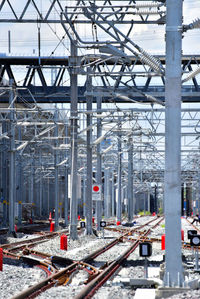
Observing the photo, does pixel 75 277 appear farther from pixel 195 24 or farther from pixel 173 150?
pixel 195 24

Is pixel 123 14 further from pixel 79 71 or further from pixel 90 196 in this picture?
pixel 90 196

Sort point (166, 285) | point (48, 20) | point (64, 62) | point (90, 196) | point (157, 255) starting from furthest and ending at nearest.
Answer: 1. point (64, 62)
2. point (90, 196)
3. point (157, 255)
4. point (48, 20)
5. point (166, 285)

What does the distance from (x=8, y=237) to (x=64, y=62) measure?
1264 cm

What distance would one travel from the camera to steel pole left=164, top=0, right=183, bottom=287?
474 inches

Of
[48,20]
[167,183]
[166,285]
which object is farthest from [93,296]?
[48,20]

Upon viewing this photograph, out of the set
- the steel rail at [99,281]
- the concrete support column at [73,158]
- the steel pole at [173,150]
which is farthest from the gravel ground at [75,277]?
the concrete support column at [73,158]

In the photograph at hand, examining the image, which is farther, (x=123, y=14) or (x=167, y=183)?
(x=123, y=14)

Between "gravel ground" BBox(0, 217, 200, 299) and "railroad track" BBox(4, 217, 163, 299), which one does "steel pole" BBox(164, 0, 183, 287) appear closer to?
"gravel ground" BBox(0, 217, 200, 299)

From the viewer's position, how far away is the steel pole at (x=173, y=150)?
12031 millimetres

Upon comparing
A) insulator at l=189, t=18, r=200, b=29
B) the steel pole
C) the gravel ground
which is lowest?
the gravel ground

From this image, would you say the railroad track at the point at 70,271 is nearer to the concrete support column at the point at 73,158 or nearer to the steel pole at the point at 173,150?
the steel pole at the point at 173,150

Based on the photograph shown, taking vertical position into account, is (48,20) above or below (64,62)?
below

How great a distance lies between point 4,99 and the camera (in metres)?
42.1

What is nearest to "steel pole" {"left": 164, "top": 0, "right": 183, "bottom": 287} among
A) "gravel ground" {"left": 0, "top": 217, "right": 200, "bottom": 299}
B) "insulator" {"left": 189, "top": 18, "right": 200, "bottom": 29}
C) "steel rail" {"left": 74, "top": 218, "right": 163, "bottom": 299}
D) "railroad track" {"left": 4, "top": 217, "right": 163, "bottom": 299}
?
"insulator" {"left": 189, "top": 18, "right": 200, "bottom": 29}
